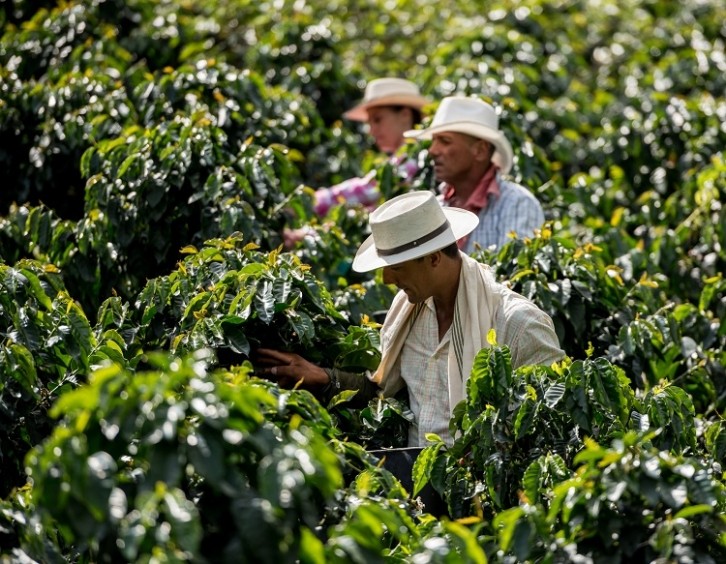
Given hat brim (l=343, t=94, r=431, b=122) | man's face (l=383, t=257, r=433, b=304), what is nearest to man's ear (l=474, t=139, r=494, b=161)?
hat brim (l=343, t=94, r=431, b=122)

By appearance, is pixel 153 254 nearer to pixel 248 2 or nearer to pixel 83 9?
pixel 83 9

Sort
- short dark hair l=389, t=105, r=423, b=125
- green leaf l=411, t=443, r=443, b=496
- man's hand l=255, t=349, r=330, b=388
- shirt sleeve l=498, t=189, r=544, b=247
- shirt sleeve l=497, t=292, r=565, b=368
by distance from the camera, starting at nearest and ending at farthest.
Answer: green leaf l=411, t=443, r=443, b=496
shirt sleeve l=497, t=292, r=565, b=368
man's hand l=255, t=349, r=330, b=388
shirt sleeve l=498, t=189, r=544, b=247
short dark hair l=389, t=105, r=423, b=125

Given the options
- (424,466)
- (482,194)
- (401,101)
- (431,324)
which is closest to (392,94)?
(401,101)

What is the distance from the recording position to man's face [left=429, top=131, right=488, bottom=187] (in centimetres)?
688

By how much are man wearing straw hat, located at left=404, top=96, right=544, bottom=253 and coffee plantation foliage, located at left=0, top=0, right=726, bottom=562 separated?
0.23m

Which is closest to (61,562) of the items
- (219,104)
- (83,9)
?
(219,104)

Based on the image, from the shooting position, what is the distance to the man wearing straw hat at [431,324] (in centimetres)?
490

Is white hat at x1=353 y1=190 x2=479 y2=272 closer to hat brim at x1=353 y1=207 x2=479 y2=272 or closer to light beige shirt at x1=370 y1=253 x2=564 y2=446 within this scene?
hat brim at x1=353 y1=207 x2=479 y2=272

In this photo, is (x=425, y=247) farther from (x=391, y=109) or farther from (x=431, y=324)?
(x=391, y=109)

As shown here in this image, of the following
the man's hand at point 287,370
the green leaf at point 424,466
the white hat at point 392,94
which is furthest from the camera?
the white hat at point 392,94

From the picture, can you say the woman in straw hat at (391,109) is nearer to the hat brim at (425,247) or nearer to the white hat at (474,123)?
the white hat at (474,123)

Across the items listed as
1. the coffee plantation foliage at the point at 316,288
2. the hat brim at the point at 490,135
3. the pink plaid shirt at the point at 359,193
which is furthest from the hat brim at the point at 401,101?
the hat brim at the point at 490,135

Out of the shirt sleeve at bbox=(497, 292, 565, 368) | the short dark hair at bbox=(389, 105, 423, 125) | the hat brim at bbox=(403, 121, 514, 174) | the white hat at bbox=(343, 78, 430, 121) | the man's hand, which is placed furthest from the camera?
the short dark hair at bbox=(389, 105, 423, 125)

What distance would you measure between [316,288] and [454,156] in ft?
6.15
